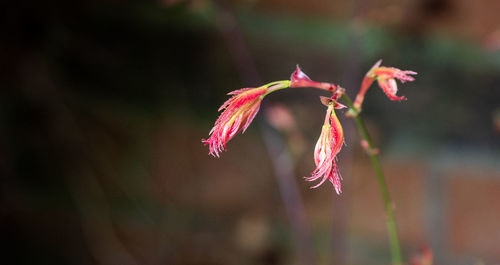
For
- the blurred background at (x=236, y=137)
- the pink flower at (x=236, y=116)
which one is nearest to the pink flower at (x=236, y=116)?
the pink flower at (x=236, y=116)

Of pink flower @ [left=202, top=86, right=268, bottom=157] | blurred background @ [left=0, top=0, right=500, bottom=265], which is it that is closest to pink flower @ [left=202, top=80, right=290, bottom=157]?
pink flower @ [left=202, top=86, right=268, bottom=157]

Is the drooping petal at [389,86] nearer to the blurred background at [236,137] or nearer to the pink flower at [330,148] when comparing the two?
the pink flower at [330,148]

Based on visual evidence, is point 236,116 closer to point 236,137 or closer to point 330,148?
point 330,148

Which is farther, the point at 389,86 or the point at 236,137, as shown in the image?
the point at 236,137

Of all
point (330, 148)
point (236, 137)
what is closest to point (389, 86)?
point (330, 148)

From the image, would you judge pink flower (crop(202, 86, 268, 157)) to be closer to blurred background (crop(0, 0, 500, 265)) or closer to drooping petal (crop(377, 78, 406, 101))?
drooping petal (crop(377, 78, 406, 101))

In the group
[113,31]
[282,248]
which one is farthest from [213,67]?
[282,248]

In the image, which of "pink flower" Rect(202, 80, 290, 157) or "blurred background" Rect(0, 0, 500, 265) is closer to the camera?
"pink flower" Rect(202, 80, 290, 157)
